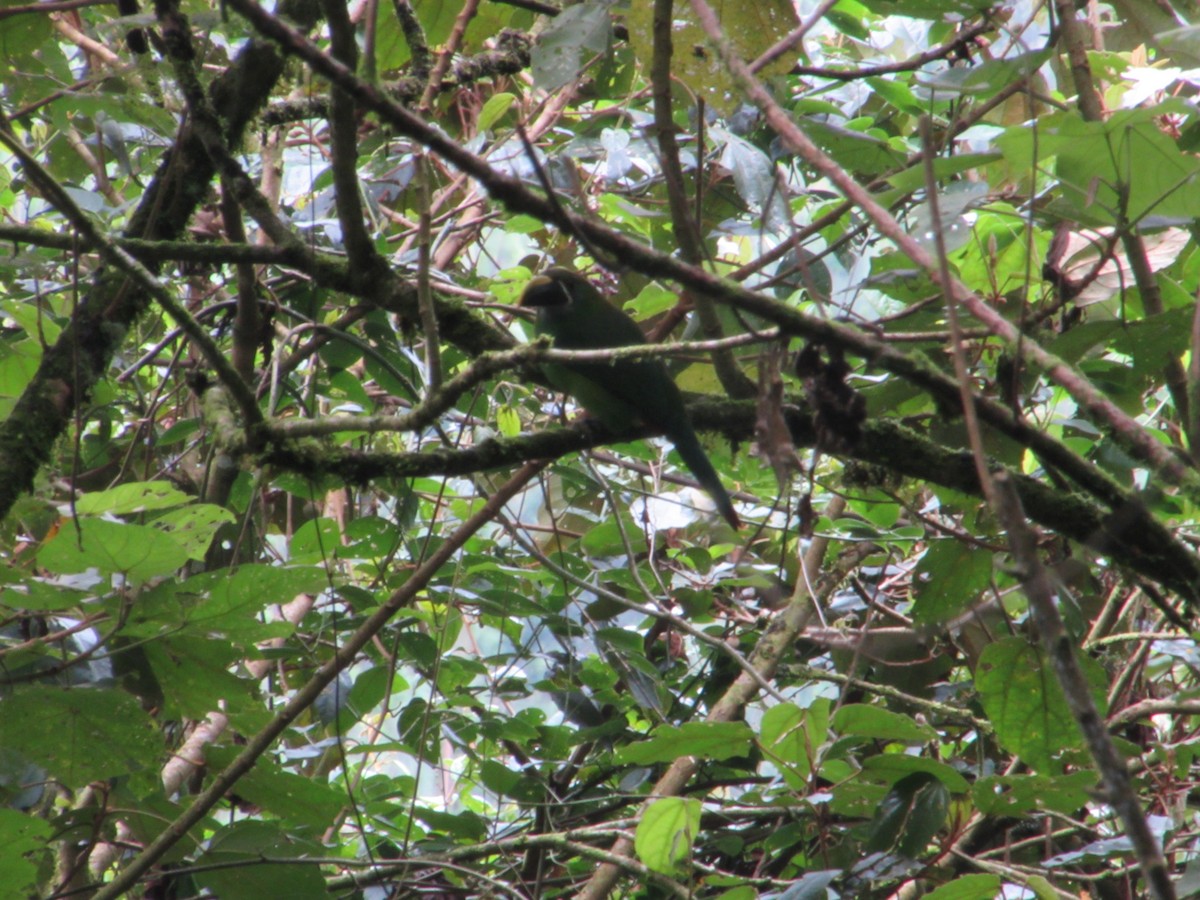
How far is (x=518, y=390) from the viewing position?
138 inches

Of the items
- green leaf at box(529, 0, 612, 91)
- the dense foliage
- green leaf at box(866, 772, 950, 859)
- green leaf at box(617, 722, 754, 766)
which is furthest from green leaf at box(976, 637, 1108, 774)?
green leaf at box(529, 0, 612, 91)

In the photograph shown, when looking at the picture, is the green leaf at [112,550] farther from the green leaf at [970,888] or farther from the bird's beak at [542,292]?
the bird's beak at [542,292]

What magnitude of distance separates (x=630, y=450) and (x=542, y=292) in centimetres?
69

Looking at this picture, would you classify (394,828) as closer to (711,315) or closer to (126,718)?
(126,718)

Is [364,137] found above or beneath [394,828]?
above

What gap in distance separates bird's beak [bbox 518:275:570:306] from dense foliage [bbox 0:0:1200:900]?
15cm

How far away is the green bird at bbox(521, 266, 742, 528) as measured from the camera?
3119 mm

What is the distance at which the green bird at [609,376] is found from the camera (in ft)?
10.2

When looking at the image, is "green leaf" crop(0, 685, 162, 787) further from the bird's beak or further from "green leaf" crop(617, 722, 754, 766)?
the bird's beak

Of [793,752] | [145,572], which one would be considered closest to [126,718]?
[145,572]

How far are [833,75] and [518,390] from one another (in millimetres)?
1446

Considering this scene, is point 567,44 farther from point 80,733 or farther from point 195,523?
point 80,733

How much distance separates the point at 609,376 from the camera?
3328mm


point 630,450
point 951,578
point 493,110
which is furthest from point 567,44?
point 630,450
